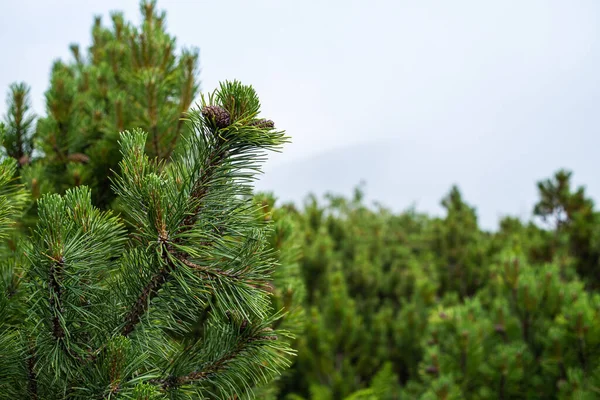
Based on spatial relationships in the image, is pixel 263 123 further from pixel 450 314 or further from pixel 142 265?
pixel 450 314

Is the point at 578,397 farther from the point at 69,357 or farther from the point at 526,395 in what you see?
the point at 69,357

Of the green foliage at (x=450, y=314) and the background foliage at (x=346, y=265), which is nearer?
the background foliage at (x=346, y=265)

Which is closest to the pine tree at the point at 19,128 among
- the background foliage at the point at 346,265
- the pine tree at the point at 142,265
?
the background foliage at the point at 346,265

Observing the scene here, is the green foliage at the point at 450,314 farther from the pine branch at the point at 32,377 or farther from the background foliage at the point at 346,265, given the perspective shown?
the pine branch at the point at 32,377

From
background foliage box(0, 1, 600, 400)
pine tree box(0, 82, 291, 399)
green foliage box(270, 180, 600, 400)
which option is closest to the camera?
pine tree box(0, 82, 291, 399)

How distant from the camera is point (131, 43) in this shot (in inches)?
113

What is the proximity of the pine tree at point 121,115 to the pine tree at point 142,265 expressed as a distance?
975 mm

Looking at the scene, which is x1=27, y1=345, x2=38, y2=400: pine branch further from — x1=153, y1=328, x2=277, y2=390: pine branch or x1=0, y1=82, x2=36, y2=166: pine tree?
x1=0, y1=82, x2=36, y2=166: pine tree

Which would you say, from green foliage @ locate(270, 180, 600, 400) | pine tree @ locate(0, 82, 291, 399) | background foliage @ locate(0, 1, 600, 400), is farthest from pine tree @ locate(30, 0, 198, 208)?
green foliage @ locate(270, 180, 600, 400)

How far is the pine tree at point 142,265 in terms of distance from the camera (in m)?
1.47

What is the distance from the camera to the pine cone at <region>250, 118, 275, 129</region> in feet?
5.04

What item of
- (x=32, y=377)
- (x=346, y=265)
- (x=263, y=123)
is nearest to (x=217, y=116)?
(x=263, y=123)

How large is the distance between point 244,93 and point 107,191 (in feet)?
5.25

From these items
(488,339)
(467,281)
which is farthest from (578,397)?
(467,281)
